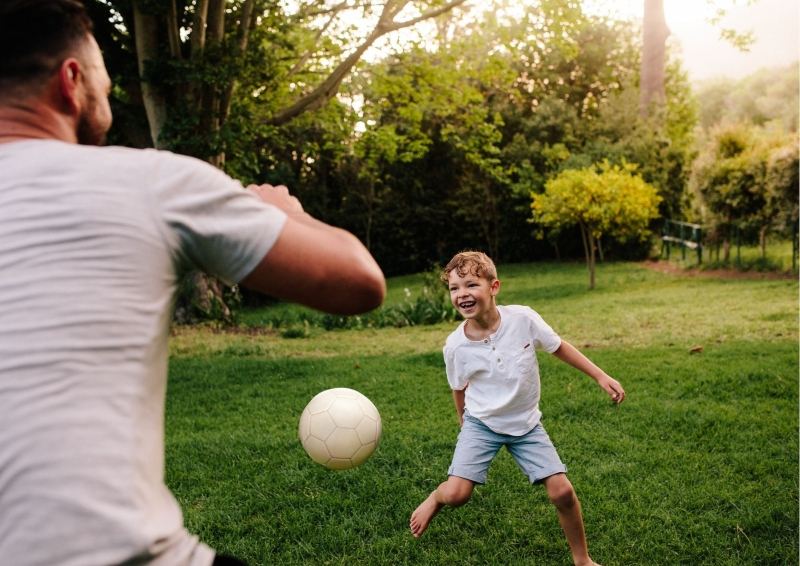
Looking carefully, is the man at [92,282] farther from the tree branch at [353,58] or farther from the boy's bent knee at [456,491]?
the tree branch at [353,58]

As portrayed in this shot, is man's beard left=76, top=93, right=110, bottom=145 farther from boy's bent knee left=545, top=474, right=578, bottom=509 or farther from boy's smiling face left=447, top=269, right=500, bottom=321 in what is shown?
boy's bent knee left=545, top=474, right=578, bottom=509

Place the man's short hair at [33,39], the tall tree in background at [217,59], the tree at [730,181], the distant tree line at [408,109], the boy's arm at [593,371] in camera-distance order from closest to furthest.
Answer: the man's short hair at [33,39] → the boy's arm at [593,371] → the tall tree in background at [217,59] → the distant tree line at [408,109] → the tree at [730,181]

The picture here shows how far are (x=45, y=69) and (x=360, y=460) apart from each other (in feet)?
8.69

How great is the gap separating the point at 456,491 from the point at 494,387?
535 mm

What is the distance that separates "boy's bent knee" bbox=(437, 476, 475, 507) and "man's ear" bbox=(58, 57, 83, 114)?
2.66m

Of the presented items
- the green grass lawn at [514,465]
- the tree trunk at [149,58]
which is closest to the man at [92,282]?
the green grass lawn at [514,465]

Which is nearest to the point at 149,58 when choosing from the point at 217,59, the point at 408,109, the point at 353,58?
the point at 217,59

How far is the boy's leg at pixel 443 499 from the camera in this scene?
3445mm

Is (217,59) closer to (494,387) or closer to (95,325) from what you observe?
(494,387)

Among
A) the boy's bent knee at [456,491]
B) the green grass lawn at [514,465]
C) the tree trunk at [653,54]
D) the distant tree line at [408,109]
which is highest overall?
the tree trunk at [653,54]

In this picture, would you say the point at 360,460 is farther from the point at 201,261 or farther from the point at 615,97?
the point at 615,97

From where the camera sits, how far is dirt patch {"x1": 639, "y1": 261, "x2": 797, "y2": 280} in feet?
48.9

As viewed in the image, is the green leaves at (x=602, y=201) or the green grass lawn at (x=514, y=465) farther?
the green leaves at (x=602, y=201)

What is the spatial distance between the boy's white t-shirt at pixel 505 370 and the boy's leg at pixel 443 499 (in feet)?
1.05
